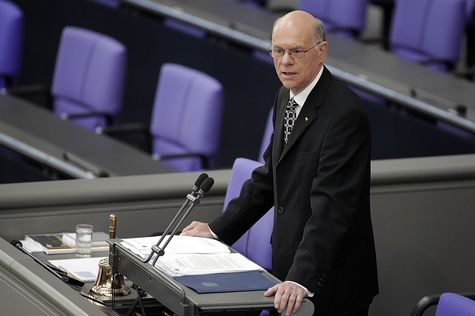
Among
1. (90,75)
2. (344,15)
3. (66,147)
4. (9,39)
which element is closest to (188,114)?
(66,147)

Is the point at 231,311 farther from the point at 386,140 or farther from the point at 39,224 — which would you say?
the point at 386,140

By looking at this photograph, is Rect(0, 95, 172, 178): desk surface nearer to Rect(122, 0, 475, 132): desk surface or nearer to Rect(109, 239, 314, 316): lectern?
Rect(122, 0, 475, 132): desk surface

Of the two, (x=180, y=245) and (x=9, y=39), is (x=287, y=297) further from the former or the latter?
(x=9, y=39)

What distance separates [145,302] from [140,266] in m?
0.35

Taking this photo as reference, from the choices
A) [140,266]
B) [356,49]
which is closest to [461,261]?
[140,266]

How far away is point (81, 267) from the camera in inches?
162

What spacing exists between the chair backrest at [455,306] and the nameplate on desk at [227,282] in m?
0.52

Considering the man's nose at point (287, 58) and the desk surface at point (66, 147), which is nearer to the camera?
the man's nose at point (287, 58)

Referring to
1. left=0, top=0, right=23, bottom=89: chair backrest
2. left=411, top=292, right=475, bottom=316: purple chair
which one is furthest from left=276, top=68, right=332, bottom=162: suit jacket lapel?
left=0, top=0, right=23, bottom=89: chair backrest

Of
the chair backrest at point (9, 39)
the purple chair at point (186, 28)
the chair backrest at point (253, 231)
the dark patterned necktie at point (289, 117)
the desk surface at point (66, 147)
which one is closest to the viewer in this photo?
the dark patterned necktie at point (289, 117)

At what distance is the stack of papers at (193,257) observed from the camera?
3.50 m

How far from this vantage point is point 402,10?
8031 millimetres

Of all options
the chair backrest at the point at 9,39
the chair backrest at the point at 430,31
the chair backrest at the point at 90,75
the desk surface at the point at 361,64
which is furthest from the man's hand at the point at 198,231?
the chair backrest at the point at 9,39

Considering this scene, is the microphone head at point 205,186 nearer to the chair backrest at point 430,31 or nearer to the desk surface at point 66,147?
the desk surface at point 66,147
